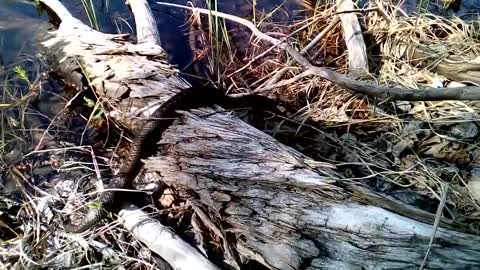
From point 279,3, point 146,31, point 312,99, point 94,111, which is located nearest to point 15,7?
point 146,31

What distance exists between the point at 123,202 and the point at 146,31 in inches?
58.6

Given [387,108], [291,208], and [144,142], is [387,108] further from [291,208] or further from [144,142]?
[144,142]

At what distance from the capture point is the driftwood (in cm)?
215

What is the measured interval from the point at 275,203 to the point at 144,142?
102cm

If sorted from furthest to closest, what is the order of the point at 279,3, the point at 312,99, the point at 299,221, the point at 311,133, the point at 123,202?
the point at 279,3 → the point at 312,99 → the point at 311,133 → the point at 123,202 → the point at 299,221

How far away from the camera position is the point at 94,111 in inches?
134

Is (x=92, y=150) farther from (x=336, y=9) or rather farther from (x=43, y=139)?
(x=336, y=9)

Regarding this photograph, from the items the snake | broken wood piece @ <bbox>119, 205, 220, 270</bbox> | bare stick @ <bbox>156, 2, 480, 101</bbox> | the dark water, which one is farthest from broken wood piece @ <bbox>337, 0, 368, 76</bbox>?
broken wood piece @ <bbox>119, 205, 220, 270</bbox>

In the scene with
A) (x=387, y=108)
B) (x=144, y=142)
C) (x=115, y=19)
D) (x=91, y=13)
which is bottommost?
(x=144, y=142)

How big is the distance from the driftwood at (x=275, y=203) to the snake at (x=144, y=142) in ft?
0.30

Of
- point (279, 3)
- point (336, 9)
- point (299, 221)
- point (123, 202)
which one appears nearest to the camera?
point (299, 221)

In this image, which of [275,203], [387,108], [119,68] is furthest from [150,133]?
[387,108]

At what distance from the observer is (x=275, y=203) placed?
2.42 m

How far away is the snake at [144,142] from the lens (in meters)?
2.85
